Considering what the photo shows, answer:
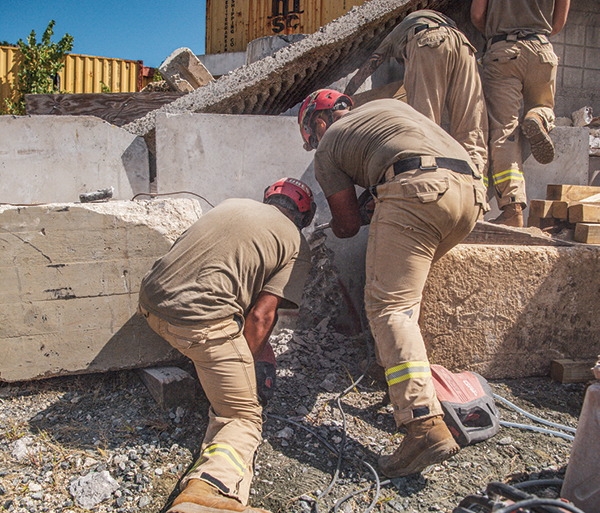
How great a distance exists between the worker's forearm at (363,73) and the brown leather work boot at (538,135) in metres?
1.41

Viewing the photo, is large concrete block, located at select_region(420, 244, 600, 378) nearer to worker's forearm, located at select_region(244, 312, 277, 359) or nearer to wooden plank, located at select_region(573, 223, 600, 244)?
wooden plank, located at select_region(573, 223, 600, 244)

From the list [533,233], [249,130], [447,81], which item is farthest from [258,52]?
[533,233]

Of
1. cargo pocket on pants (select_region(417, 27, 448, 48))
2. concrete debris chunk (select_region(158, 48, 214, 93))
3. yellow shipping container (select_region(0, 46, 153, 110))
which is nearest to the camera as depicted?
cargo pocket on pants (select_region(417, 27, 448, 48))

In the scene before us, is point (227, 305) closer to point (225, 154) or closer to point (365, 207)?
point (365, 207)

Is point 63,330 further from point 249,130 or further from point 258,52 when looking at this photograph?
point 258,52

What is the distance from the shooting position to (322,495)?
195 centimetres

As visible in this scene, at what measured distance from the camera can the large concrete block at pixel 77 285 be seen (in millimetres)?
2482

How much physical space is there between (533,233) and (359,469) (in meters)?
2.05

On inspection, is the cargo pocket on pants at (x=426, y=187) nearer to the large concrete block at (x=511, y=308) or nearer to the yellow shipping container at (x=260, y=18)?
the large concrete block at (x=511, y=308)

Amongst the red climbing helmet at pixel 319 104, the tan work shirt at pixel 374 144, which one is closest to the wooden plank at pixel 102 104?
the red climbing helmet at pixel 319 104

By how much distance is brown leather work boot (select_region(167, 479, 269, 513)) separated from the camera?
167 centimetres

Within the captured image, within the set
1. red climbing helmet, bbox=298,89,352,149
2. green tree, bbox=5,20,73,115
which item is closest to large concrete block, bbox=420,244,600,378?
red climbing helmet, bbox=298,89,352,149

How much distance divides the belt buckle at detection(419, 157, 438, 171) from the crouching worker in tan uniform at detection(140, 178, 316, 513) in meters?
0.79

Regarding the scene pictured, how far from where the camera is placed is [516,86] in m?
3.88
